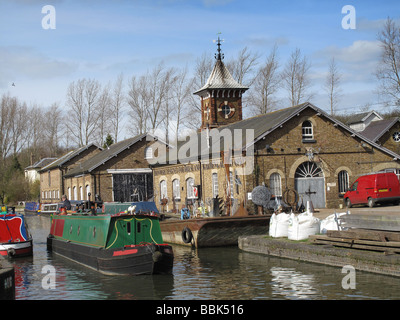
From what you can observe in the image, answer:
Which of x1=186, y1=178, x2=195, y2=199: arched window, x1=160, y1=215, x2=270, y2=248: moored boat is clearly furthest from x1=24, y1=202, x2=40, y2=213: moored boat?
x1=160, y1=215, x2=270, y2=248: moored boat

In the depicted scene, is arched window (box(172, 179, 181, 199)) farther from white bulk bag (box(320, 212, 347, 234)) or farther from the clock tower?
white bulk bag (box(320, 212, 347, 234))

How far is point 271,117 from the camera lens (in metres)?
31.5

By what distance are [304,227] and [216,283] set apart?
17.0ft

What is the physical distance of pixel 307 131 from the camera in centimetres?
2956

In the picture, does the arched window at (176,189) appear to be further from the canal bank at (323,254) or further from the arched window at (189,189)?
the canal bank at (323,254)

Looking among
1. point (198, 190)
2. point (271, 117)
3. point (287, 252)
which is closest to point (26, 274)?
point (287, 252)

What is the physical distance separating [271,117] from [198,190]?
5.85 m

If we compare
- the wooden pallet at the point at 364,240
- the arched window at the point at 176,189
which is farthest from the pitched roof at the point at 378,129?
the wooden pallet at the point at 364,240

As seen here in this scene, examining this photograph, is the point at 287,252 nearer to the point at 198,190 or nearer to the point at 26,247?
the point at 26,247

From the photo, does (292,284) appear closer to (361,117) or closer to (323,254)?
(323,254)

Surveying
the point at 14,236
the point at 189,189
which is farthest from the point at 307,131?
the point at 14,236

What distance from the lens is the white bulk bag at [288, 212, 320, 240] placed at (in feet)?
64.4

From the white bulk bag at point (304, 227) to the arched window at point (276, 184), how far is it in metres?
8.42

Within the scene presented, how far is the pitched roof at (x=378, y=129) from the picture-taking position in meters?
43.6
